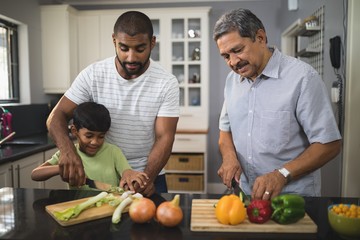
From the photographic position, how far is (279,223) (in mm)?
1059

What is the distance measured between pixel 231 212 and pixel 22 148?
2.30 metres

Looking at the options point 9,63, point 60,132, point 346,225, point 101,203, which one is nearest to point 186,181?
point 9,63

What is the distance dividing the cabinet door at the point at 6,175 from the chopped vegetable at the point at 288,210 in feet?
6.59

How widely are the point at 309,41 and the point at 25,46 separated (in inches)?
117

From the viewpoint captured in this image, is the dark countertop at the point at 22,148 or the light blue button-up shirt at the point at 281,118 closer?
the light blue button-up shirt at the point at 281,118

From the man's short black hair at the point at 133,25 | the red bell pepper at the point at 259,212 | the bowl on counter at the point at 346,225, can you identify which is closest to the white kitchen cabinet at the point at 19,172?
the man's short black hair at the point at 133,25

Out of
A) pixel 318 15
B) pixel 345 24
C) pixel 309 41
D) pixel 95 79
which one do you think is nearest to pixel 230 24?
pixel 95 79

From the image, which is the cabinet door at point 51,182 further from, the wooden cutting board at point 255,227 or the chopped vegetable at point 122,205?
the wooden cutting board at point 255,227

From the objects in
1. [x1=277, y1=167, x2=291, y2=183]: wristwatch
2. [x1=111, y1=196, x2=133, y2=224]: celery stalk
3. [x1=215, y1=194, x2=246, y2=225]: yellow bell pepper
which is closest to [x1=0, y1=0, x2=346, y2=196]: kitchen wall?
[x1=277, y1=167, x2=291, y2=183]: wristwatch

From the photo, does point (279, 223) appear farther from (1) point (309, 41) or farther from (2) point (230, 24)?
(1) point (309, 41)

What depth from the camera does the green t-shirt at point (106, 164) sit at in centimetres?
163

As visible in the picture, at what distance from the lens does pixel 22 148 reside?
112 inches

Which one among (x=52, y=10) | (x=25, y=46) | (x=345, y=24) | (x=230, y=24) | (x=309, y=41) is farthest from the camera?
(x=52, y=10)

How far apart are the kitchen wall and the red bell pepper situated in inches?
60.9
